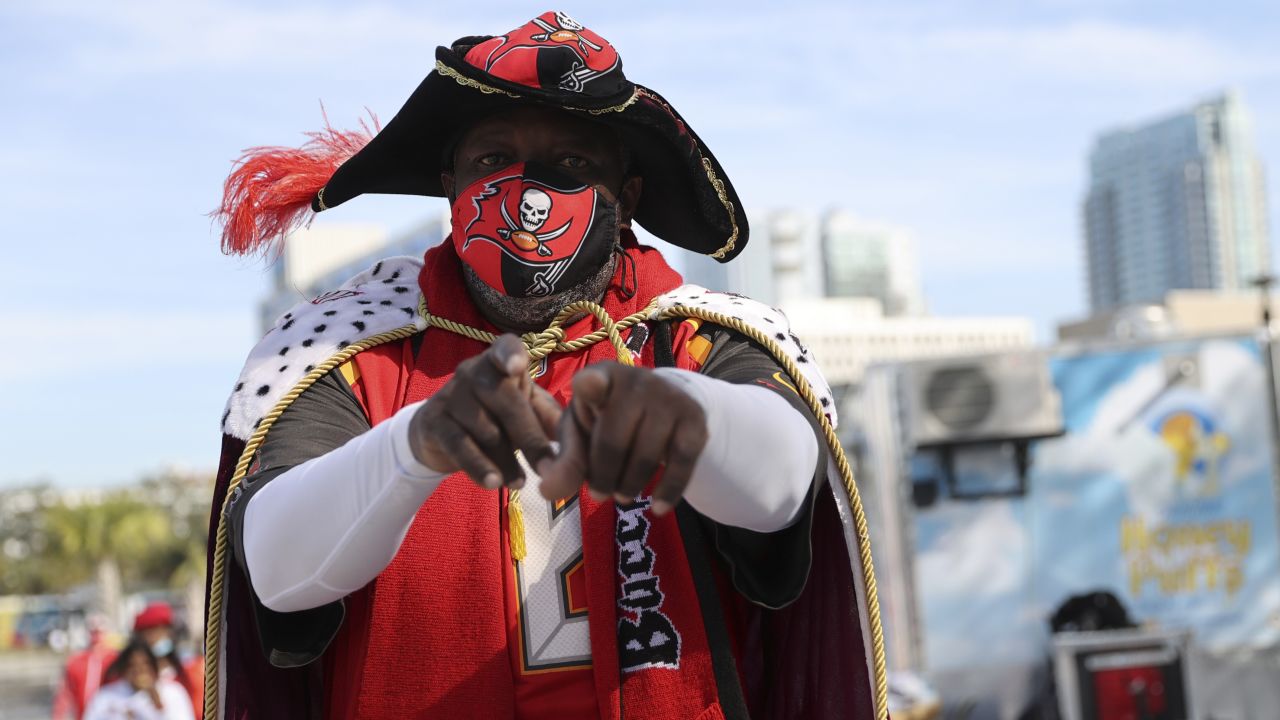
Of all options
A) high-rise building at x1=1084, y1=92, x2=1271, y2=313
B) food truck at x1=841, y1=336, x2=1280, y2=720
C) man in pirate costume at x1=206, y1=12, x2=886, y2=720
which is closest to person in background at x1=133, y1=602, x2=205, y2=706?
food truck at x1=841, y1=336, x2=1280, y2=720

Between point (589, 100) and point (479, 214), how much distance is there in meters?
0.26

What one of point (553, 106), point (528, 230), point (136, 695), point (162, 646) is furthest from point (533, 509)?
Answer: point (162, 646)

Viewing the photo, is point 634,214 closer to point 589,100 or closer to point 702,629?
point 589,100

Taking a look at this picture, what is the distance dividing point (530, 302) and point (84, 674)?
8856 mm

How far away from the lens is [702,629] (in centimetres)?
222

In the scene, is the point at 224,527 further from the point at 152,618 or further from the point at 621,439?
the point at 152,618

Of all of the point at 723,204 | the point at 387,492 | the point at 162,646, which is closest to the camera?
the point at 387,492

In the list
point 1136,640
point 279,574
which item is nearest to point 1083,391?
point 1136,640

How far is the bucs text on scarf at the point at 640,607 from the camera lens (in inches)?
86.3

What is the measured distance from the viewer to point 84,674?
33.0 ft

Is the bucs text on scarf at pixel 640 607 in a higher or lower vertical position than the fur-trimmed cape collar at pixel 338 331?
lower

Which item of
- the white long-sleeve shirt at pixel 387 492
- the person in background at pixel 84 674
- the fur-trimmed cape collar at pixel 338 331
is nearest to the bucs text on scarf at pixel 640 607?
the white long-sleeve shirt at pixel 387 492

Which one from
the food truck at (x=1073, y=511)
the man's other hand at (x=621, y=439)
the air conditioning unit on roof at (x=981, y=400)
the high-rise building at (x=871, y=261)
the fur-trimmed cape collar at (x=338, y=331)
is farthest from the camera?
the high-rise building at (x=871, y=261)

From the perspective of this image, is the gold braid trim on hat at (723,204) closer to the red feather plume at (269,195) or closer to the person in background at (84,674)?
the red feather plume at (269,195)
